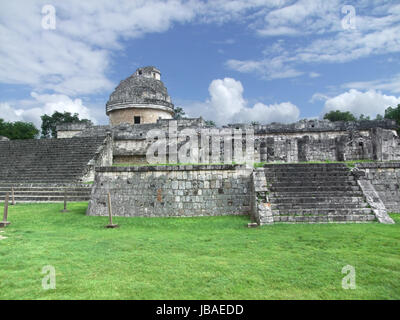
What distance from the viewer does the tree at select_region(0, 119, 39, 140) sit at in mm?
38344

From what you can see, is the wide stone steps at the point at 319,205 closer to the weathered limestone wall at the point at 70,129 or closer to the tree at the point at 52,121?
the weathered limestone wall at the point at 70,129

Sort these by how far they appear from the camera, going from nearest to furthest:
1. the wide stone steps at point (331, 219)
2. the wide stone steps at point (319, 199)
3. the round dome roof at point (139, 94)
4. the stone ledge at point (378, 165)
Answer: the wide stone steps at point (331, 219) < the wide stone steps at point (319, 199) < the stone ledge at point (378, 165) < the round dome roof at point (139, 94)

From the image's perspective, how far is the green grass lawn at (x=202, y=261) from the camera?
11.8 feet

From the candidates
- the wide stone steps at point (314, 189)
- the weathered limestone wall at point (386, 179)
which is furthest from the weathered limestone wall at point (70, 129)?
the weathered limestone wall at point (386, 179)

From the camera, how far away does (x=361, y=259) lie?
4730 millimetres

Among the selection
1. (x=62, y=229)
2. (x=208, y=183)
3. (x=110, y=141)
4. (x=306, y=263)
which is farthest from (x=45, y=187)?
Answer: (x=306, y=263)

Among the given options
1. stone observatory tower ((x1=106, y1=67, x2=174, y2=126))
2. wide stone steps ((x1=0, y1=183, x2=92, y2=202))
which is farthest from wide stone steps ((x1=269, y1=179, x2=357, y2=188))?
stone observatory tower ((x1=106, y1=67, x2=174, y2=126))

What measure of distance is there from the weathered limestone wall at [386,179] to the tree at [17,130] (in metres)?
40.5

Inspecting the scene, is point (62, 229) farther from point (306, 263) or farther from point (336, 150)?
point (336, 150)

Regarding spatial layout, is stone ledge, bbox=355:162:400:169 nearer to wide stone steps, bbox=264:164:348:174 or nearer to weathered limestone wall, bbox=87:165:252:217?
wide stone steps, bbox=264:164:348:174

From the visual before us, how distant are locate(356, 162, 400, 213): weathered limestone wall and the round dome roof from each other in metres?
18.1

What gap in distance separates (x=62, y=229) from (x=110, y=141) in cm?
1117

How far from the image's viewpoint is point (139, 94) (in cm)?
2439

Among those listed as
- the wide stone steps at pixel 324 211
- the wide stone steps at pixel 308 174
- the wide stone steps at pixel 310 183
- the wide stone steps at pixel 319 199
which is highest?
the wide stone steps at pixel 308 174
